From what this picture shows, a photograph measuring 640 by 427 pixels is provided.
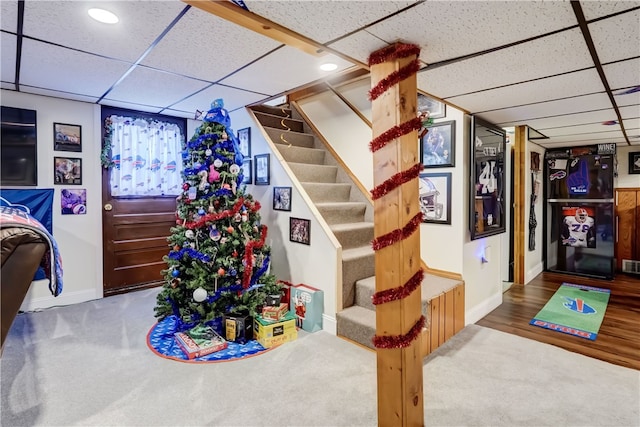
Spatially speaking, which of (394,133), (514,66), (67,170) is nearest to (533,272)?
(514,66)

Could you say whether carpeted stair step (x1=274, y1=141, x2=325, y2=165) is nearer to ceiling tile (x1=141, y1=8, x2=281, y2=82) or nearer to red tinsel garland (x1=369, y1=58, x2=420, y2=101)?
ceiling tile (x1=141, y1=8, x2=281, y2=82)

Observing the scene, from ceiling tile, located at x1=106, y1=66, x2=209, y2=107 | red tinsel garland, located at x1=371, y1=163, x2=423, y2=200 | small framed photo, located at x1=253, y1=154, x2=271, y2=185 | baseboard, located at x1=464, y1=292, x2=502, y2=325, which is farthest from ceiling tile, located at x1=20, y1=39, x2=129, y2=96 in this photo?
baseboard, located at x1=464, y1=292, x2=502, y2=325

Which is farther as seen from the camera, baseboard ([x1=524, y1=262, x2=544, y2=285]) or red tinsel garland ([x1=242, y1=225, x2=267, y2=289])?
baseboard ([x1=524, y1=262, x2=544, y2=285])

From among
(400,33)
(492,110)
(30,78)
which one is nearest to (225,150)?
(30,78)

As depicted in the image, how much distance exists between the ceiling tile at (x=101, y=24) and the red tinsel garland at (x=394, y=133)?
1.21 m

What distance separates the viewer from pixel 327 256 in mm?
3154

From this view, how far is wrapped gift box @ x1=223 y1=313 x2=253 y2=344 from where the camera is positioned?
2.92 meters

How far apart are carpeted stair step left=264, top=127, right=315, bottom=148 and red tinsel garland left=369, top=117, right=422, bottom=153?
2.73 metres

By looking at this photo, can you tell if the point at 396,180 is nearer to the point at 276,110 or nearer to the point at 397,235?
the point at 397,235

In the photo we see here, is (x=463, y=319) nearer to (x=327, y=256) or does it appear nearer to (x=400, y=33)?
(x=327, y=256)

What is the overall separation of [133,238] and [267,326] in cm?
251

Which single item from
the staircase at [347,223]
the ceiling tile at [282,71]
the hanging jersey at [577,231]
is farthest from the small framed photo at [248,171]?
the hanging jersey at [577,231]

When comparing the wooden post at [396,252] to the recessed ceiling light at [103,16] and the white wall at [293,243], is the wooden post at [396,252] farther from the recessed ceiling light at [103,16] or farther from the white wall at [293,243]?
the recessed ceiling light at [103,16]

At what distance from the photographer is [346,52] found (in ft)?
5.95
